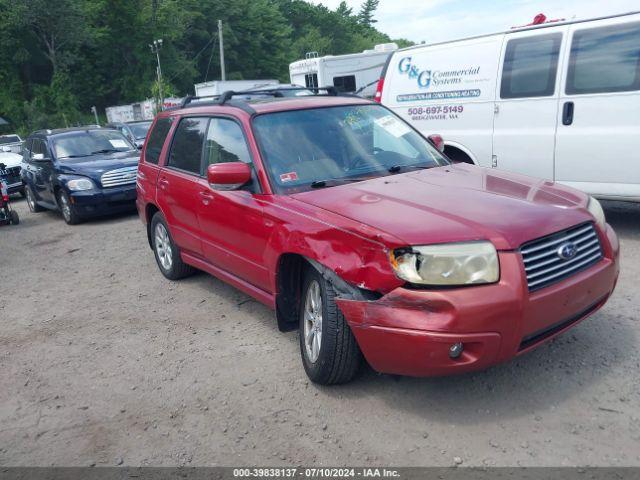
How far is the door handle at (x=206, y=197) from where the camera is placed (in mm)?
4605

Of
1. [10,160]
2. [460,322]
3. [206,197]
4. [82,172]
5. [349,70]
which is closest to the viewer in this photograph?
[460,322]

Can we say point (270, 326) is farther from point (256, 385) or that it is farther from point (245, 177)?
point (245, 177)

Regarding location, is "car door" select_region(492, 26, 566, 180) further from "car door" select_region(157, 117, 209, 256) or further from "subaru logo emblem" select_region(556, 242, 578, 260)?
"car door" select_region(157, 117, 209, 256)

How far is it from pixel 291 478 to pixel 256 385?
38.8 inches

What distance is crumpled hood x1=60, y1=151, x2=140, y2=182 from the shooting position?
32.9 ft

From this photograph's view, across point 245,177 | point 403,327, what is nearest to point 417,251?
point 403,327

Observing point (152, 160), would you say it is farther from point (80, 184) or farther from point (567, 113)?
point (80, 184)

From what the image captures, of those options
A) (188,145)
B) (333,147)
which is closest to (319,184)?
(333,147)

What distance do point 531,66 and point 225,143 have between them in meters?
3.77

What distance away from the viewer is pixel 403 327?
2936 millimetres

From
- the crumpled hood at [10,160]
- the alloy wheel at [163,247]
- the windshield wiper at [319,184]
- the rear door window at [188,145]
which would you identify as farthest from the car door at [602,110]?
the crumpled hood at [10,160]

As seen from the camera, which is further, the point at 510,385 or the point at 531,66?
the point at 531,66

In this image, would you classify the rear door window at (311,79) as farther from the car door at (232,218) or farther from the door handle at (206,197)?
the door handle at (206,197)

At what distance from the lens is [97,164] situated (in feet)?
33.6
